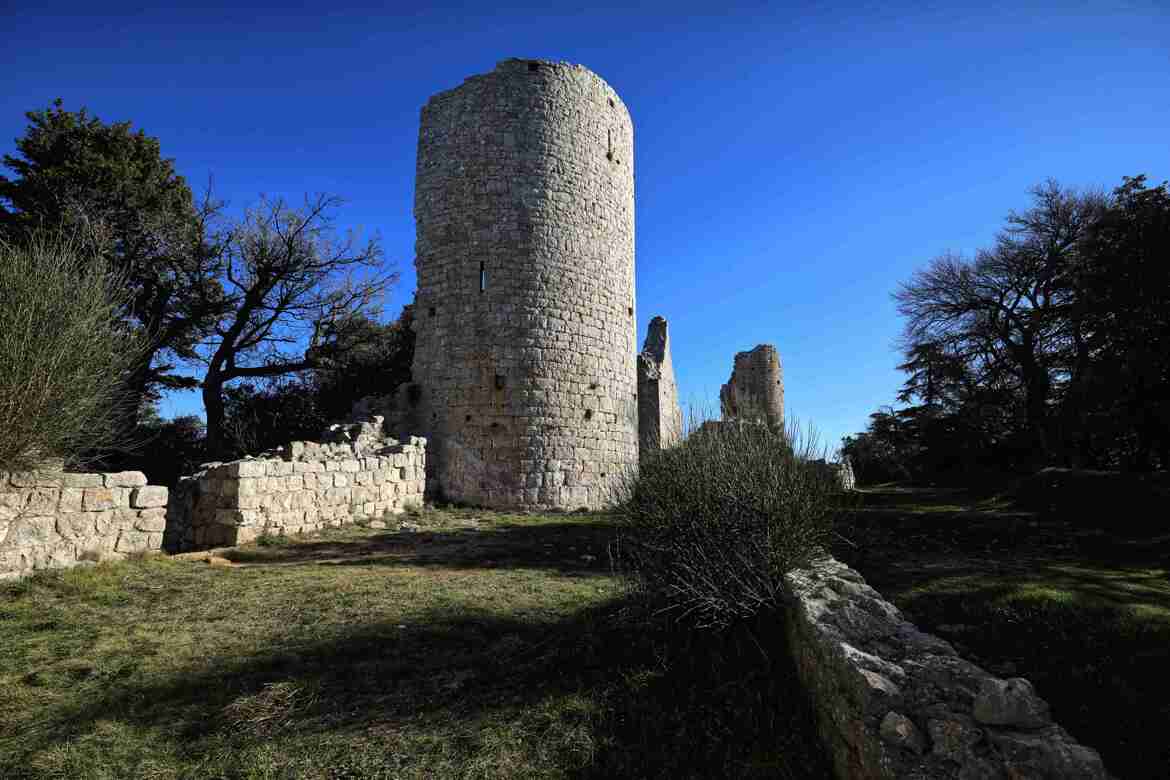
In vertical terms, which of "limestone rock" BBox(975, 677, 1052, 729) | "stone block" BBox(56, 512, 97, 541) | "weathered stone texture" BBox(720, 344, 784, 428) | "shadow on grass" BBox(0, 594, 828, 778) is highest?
"weathered stone texture" BBox(720, 344, 784, 428)

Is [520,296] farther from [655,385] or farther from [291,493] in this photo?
[291,493]

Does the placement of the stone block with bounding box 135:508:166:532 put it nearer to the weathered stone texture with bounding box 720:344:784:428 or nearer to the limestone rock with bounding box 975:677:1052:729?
the limestone rock with bounding box 975:677:1052:729

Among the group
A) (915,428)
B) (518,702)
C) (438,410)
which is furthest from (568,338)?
(915,428)

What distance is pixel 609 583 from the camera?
21.5 feet

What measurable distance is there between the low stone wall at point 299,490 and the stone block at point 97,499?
1.45 metres

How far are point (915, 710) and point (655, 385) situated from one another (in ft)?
44.6

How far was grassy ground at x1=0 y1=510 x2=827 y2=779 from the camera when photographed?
315 cm

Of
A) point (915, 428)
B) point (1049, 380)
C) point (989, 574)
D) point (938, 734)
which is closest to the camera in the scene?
point (938, 734)

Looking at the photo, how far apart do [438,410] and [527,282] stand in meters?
3.16

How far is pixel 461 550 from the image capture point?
8555mm

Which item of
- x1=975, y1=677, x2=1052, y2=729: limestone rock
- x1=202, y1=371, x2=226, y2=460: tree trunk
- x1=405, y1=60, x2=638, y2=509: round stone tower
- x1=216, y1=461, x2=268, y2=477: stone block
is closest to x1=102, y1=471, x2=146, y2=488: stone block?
x1=216, y1=461, x2=268, y2=477: stone block

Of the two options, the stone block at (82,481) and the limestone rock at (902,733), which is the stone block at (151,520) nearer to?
the stone block at (82,481)

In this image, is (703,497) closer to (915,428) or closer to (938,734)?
(938,734)

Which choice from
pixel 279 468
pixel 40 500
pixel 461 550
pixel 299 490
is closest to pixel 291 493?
pixel 299 490
